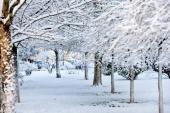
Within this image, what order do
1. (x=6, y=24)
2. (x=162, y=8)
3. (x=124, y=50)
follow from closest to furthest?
1. (x=162, y=8)
2. (x=124, y=50)
3. (x=6, y=24)

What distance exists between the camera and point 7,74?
13914mm

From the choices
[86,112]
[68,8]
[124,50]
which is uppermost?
[68,8]

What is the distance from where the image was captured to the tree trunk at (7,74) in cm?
1383

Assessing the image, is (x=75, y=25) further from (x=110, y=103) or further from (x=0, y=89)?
(x=110, y=103)

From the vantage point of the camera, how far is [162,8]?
9766 millimetres

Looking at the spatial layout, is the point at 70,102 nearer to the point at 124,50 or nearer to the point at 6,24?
the point at 6,24

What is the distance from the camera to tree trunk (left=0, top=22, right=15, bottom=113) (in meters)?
13.8

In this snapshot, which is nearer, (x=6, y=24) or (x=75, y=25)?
(x=6, y=24)

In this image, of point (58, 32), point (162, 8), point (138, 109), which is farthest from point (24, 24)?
point (162, 8)

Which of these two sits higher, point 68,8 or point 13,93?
point 68,8

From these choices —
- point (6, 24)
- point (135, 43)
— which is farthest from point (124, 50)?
point (6, 24)

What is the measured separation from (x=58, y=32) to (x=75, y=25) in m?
1.77

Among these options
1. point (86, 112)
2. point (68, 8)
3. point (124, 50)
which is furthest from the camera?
point (86, 112)

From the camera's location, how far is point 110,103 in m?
23.7
